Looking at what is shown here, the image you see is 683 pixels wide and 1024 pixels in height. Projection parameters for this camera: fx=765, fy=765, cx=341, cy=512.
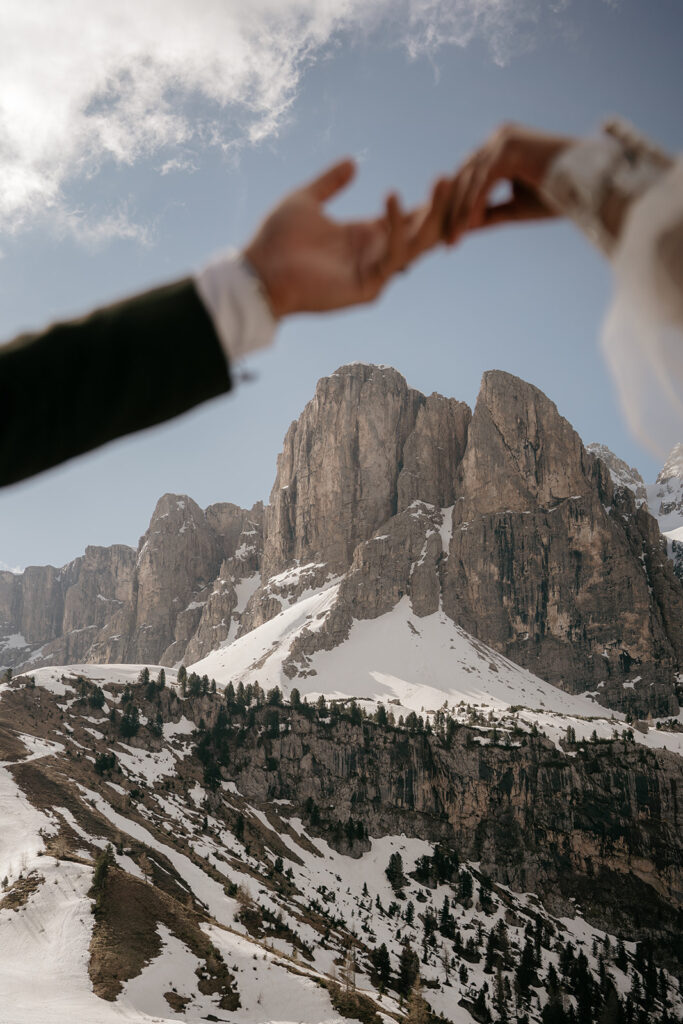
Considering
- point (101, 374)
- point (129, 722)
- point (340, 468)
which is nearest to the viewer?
point (101, 374)

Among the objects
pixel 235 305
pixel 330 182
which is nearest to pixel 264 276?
Answer: pixel 235 305

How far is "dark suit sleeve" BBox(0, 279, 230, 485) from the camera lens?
125 centimetres

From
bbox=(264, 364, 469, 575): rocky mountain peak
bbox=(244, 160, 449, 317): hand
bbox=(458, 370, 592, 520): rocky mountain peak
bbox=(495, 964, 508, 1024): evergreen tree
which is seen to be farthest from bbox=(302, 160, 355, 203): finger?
bbox=(264, 364, 469, 575): rocky mountain peak

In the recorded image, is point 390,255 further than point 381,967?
No

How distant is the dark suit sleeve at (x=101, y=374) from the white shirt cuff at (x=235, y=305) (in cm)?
2

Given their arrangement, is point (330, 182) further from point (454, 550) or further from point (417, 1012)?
point (454, 550)

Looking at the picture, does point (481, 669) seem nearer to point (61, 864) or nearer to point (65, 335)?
point (61, 864)

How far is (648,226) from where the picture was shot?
4.52ft

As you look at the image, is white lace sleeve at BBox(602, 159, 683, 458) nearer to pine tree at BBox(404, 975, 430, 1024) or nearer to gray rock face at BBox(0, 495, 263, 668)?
pine tree at BBox(404, 975, 430, 1024)

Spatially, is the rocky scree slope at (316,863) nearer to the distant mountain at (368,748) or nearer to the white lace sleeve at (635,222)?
the distant mountain at (368,748)

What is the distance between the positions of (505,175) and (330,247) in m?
0.39

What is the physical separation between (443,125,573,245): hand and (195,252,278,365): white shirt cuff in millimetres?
458

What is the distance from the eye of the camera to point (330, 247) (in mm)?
1475

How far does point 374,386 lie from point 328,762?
3241 inches
